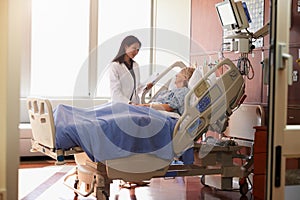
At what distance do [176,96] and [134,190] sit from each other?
1035mm

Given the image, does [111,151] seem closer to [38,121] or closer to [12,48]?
[38,121]

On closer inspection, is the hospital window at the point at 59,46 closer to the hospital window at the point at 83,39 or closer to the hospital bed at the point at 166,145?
the hospital window at the point at 83,39

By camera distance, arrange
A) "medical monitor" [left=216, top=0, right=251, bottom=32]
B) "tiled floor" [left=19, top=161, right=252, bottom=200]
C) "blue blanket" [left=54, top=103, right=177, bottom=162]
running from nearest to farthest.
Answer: "blue blanket" [left=54, top=103, right=177, bottom=162] → "medical monitor" [left=216, top=0, right=251, bottom=32] → "tiled floor" [left=19, top=161, right=252, bottom=200]

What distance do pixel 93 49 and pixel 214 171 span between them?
3.33 metres

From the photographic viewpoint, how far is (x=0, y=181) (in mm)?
1862

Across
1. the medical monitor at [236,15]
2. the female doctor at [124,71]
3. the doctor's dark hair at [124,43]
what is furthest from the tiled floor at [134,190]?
the medical monitor at [236,15]

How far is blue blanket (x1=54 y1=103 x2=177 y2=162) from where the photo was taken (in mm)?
3260

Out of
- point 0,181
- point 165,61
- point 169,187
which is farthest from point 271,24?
point 165,61

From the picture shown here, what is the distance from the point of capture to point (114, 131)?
332 cm

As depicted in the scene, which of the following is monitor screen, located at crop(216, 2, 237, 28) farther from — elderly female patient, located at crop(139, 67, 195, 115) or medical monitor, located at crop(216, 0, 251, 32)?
elderly female patient, located at crop(139, 67, 195, 115)

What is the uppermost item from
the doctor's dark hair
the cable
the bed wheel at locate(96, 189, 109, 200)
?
the doctor's dark hair

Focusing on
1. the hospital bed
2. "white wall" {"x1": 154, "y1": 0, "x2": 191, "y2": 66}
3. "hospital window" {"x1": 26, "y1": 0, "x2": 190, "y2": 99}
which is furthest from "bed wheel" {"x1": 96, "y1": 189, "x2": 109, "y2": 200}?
"hospital window" {"x1": 26, "y1": 0, "x2": 190, "y2": 99}

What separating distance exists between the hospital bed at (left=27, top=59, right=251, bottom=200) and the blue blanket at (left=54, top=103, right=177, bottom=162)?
10mm

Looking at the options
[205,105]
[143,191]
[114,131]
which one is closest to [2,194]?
[114,131]
